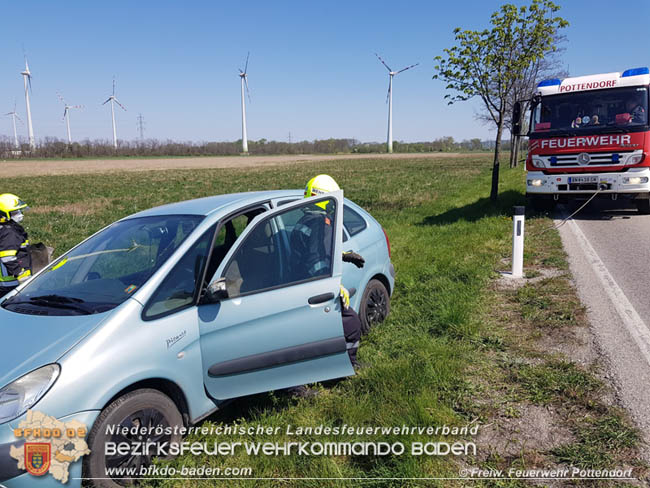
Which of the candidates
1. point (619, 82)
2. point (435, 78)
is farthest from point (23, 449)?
point (435, 78)

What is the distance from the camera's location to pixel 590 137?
10820 millimetres

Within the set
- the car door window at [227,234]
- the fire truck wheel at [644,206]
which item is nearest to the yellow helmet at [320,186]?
the car door window at [227,234]

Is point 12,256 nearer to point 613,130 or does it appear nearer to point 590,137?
point 590,137

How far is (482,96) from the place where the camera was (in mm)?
14008

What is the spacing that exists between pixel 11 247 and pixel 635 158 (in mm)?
11425

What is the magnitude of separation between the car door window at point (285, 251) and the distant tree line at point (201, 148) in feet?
228

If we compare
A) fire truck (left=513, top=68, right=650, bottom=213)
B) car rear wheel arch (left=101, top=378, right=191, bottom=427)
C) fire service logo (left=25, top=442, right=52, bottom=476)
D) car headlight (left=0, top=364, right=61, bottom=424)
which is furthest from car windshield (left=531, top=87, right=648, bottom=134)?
fire service logo (left=25, top=442, right=52, bottom=476)

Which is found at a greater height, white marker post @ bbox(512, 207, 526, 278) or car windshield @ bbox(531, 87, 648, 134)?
car windshield @ bbox(531, 87, 648, 134)

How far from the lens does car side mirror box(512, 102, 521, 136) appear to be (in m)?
11.0

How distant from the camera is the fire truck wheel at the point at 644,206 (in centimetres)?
1171

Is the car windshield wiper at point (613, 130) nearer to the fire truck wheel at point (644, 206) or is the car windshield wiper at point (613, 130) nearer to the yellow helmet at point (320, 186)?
the fire truck wheel at point (644, 206)

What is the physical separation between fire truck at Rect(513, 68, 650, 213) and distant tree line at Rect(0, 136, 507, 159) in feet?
197

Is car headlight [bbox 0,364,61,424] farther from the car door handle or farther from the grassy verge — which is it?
the car door handle

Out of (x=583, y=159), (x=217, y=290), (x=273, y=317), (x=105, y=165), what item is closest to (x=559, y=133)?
(x=583, y=159)
